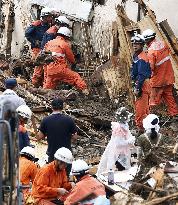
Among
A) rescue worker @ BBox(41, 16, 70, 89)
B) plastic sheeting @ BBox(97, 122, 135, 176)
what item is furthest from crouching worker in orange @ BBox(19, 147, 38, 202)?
rescue worker @ BBox(41, 16, 70, 89)

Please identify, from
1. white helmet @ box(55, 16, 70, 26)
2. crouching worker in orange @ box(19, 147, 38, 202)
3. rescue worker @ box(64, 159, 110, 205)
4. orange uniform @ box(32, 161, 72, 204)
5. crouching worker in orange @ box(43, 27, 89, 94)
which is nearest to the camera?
rescue worker @ box(64, 159, 110, 205)

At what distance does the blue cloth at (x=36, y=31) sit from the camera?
16.3 m

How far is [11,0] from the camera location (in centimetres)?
1900

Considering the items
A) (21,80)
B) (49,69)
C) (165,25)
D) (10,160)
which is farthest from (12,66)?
(10,160)

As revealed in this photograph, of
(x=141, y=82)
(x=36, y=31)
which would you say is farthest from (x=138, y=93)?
(x=36, y=31)

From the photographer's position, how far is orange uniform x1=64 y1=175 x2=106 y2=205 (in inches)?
332

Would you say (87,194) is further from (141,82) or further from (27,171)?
(141,82)

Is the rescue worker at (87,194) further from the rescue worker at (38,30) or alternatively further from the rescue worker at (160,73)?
the rescue worker at (38,30)

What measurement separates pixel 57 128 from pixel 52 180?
1089 mm

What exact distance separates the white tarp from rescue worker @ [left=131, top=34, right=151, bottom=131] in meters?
4.29

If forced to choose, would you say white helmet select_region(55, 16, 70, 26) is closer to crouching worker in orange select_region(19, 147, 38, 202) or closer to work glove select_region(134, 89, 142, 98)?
work glove select_region(134, 89, 142, 98)

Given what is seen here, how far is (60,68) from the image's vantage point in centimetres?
1462

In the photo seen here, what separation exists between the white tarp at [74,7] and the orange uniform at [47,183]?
7879 millimetres

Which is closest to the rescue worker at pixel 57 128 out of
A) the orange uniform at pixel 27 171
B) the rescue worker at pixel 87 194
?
the orange uniform at pixel 27 171
